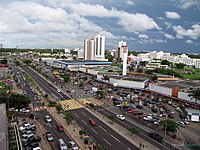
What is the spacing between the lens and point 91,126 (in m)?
31.6

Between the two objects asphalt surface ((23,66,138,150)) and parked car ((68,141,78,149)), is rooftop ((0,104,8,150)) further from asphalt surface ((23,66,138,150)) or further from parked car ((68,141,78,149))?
asphalt surface ((23,66,138,150))

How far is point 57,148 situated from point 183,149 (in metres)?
16.4

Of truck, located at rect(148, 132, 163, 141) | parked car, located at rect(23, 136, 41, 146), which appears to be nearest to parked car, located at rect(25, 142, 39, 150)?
parked car, located at rect(23, 136, 41, 146)

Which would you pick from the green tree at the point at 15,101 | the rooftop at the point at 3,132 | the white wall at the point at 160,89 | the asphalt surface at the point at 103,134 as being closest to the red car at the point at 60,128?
A: the asphalt surface at the point at 103,134

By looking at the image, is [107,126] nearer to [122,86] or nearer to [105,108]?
[105,108]

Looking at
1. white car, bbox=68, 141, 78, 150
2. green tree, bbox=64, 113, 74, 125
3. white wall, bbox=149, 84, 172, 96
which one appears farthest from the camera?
white wall, bbox=149, 84, 172, 96

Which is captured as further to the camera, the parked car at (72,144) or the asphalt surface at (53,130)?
the asphalt surface at (53,130)

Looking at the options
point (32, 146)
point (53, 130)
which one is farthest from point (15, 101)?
point (32, 146)

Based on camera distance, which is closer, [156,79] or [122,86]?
[122,86]

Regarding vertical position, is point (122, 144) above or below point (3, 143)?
below

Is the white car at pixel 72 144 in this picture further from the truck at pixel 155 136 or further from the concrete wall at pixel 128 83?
the concrete wall at pixel 128 83

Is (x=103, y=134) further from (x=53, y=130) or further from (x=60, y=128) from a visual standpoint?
(x=53, y=130)

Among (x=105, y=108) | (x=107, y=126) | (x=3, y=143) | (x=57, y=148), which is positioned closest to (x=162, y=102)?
(x=105, y=108)

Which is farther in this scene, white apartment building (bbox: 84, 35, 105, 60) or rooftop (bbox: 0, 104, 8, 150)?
white apartment building (bbox: 84, 35, 105, 60)
